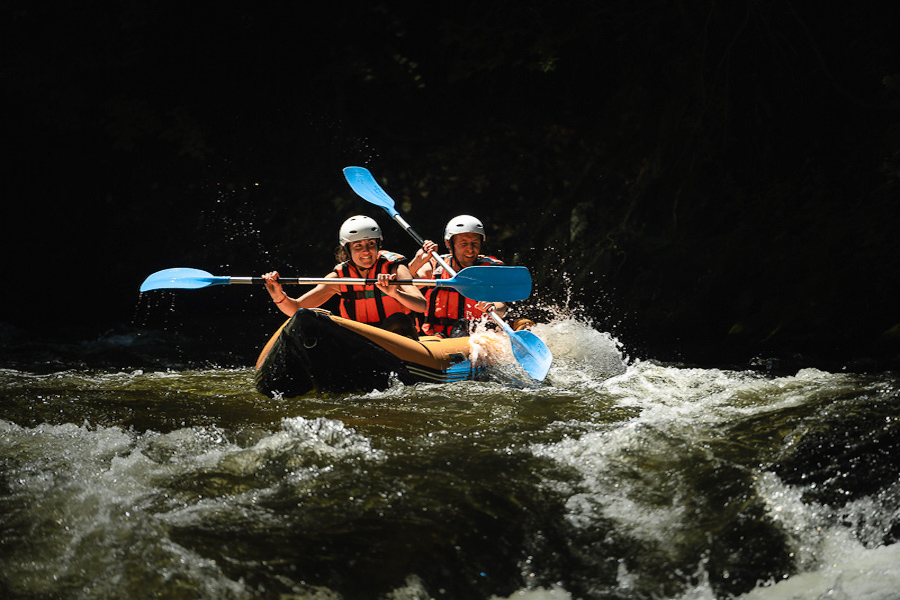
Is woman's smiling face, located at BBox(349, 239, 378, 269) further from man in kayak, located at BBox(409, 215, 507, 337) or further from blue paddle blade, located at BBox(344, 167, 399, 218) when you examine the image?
blue paddle blade, located at BBox(344, 167, 399, 218)

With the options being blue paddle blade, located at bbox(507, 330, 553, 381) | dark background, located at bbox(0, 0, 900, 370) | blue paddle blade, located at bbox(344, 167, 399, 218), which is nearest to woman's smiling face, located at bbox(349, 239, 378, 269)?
blue paddle blade, located at bbox(507, 330, 553, 381)

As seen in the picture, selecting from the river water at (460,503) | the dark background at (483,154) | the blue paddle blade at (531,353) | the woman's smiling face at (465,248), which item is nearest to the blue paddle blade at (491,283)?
the blue paddle blade at (531,353)

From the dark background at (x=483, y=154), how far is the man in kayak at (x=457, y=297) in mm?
2169

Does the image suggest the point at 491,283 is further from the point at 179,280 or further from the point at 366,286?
the point at 179,280

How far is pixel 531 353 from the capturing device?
4.48m

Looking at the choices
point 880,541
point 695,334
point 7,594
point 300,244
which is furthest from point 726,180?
point 7,594

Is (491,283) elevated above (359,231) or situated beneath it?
situated beneath

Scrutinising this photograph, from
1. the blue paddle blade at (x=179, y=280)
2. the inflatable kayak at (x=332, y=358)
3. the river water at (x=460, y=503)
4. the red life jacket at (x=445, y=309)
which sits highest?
the blue paddle blade at (x=179, y=280)

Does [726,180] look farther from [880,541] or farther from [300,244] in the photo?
[880,541]

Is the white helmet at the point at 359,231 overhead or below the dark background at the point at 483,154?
below

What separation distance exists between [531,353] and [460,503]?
2.10m

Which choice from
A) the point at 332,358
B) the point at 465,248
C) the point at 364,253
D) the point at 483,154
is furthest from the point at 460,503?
the point at 483,154

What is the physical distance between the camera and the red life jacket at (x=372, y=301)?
4.91 metres

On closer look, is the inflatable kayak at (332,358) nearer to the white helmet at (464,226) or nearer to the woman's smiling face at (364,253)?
the woman's smiling face at (364,253)
